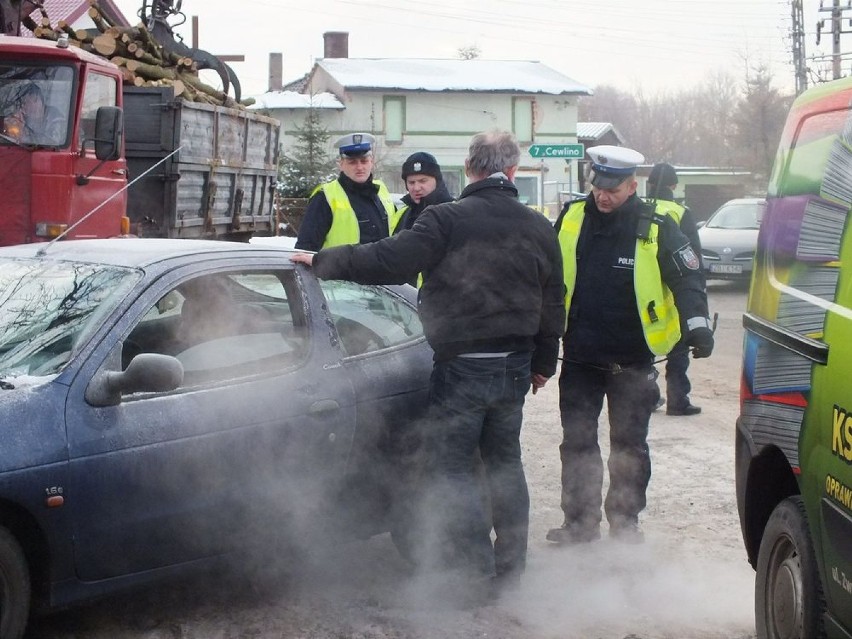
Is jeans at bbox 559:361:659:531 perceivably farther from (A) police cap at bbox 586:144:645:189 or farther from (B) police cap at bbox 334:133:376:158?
(B) police cap at bbox 334:133:376:158

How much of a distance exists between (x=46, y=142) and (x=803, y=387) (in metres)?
7.72

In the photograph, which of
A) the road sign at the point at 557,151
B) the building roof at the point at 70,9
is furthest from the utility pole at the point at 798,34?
the road sign at the point at 557,151

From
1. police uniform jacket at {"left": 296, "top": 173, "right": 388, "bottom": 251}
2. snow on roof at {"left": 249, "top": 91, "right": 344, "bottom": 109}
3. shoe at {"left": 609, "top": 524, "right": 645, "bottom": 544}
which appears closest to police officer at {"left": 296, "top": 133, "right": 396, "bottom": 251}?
police uniform jacket at {"left": 296, "top": 173, "right": 388, "bottom": 251}

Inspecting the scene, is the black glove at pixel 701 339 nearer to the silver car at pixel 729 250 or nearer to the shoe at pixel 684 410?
the shoe at pixel 684 410

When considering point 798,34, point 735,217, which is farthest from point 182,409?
point 798,34

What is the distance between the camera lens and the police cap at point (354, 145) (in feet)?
23.0

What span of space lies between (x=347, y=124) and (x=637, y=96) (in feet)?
178

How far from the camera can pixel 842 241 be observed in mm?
3439

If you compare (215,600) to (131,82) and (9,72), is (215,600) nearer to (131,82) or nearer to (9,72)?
(9,72)

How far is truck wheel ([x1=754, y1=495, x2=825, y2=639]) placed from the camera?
3562mm

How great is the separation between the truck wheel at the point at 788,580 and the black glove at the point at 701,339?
1.62 metres

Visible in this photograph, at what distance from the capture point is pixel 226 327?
4.88 meters

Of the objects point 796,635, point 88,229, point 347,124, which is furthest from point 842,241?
point 347,124

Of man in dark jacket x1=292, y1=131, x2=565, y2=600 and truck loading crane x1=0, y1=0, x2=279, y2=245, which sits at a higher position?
truck loading crane x1=0, y1=0, x2=279, y2=245
